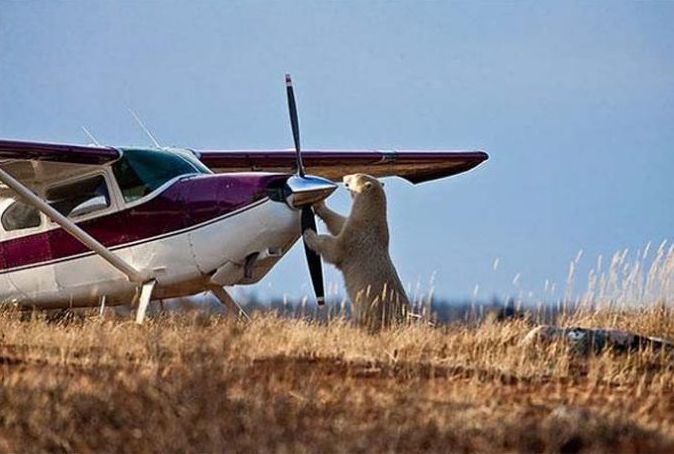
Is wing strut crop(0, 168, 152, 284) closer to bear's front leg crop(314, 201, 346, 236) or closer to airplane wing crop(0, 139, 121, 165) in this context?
airplane wing crop(0, 139, 121, 165)

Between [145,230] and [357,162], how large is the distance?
5.11m

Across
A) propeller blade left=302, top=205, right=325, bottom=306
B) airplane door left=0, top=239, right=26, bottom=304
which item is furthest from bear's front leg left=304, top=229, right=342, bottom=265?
airplane door left=0, top=239, right=26, bottom=304

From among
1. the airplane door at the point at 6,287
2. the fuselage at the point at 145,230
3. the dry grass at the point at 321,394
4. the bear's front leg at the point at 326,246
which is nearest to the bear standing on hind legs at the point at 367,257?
the bear's front leg at the point at 326,246

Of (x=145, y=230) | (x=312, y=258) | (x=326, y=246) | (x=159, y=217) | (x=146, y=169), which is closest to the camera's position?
(x=326, y=246)

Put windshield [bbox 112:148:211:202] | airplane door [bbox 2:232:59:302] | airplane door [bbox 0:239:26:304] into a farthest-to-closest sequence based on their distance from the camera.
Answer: airplane door [bbox 0:239:26:304]
airplane door [bbox 2:232:59:302]
windshield [bbox 112:148:211:202]

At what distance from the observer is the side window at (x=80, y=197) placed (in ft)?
51.8

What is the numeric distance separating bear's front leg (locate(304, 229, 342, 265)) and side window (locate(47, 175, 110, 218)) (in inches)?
130

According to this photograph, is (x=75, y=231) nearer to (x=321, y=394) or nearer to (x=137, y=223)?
(x=137, y=223)

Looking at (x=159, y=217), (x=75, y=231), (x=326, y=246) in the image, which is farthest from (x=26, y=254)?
(x=326, y=246)

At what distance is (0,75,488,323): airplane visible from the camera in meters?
14.2

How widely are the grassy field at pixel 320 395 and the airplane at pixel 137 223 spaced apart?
3.99 meters

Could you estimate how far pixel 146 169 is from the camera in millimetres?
15531

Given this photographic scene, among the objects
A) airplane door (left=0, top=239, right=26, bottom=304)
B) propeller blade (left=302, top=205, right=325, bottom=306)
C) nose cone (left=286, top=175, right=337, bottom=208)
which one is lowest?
airplane door (left=0, top=239, right=26, bottom=304)

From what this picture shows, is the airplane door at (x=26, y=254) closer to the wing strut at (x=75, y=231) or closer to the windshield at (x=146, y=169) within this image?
the wing strut at (x=75, y=231)
